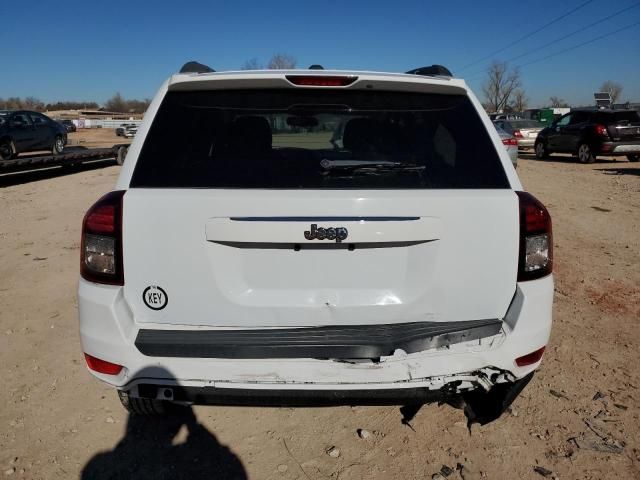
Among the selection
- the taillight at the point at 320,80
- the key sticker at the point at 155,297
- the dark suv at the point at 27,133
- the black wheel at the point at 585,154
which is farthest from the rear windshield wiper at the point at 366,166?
the black wheel at the point at 585,154

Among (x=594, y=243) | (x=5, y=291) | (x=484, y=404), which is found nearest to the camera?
(x=484, y=404)

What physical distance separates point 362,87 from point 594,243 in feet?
18.3

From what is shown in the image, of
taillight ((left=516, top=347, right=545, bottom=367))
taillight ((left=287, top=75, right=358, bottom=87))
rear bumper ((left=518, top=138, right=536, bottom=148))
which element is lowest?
rear bumper ((left=518, top=138, right=536, bottom=148))

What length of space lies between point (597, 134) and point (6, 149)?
20.0 metres

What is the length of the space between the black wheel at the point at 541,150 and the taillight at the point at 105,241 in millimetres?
21255

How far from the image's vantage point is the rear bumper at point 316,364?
1.95 metres

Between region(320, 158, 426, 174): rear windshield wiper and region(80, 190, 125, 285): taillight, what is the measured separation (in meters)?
0.90

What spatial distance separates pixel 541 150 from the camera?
2066 cm

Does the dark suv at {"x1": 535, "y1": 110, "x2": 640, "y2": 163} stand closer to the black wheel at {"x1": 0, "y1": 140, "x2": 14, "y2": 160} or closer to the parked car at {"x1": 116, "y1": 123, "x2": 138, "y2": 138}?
the parked car at {"x1": 116, "y1": 123, "x2": 138, "y2": 138}

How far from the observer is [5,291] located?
4.84m

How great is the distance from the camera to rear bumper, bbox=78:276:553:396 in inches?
76.9

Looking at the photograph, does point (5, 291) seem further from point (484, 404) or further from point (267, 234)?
point (484, 404)

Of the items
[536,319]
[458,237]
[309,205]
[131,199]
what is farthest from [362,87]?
[536,319]

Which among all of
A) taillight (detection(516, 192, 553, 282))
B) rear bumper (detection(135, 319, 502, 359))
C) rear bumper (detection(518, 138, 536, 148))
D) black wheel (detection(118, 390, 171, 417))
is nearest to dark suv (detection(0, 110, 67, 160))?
black wheel (detection(118, 390, 171, 417))
